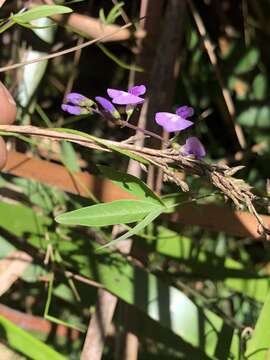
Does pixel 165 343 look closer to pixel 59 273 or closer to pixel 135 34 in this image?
pixel 59 273

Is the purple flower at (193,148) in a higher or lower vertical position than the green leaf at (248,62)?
higher

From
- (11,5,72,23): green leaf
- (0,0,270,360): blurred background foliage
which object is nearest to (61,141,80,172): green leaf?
(0,0,270,360): blurred background foliage

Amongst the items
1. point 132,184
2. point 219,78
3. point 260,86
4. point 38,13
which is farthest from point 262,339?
point 260,86

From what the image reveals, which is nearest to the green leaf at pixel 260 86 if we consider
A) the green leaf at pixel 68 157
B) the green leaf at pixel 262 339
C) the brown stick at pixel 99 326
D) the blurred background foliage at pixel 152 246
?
the blurred background foliage at pixel 152 246

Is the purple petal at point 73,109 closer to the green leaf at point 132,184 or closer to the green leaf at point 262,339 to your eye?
the green leaf at point 132,184

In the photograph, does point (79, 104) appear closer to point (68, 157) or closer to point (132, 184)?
point (132, 184)

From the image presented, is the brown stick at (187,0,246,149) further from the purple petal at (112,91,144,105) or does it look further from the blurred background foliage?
the purple petal at (112,91,144,105)

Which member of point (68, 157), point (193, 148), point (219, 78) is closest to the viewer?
point (193, 148)

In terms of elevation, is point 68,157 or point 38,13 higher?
point 38,13
